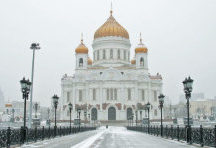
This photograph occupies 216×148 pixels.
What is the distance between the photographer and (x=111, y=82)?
88000 mm

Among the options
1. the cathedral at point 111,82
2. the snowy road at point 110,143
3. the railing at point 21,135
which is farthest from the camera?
the cathedral at point 111,82

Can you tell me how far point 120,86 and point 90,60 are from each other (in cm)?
1980

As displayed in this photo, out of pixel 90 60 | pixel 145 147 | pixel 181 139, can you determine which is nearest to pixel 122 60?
pixel 90 60

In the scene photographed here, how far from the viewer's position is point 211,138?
18.2 meters

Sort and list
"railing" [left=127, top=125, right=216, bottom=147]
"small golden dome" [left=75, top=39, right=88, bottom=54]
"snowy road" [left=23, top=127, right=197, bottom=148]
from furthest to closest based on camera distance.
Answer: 1. "small golden dome" [left=75, top=39, right=88, bottom=54]
2. "snowy road" [left=23, top=127, right=197, bottom=148]
3. "railing" [left=127, top=125, right=216, bottom=147]

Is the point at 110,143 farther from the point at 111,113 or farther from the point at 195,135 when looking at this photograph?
the point at 111,113

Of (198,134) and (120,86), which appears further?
(120,86)

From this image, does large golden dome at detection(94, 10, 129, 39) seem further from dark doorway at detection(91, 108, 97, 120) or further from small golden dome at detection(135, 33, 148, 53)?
dark doorway at detection(91, 108, 97, 120)

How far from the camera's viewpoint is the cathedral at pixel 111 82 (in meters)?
86.7

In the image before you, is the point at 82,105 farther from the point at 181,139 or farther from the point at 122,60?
the point at 181,139

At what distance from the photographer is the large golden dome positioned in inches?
3748

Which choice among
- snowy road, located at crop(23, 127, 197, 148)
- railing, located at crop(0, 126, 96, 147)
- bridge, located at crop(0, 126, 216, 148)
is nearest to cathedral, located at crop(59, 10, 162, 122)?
bridge, located at crop(0, 126, 216, 148)

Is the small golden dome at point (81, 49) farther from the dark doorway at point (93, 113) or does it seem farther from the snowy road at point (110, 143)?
the snowy road at point (110, 143)

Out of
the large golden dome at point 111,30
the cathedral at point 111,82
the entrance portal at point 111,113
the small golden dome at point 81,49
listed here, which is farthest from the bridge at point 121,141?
the large golden dome at point 111,30
